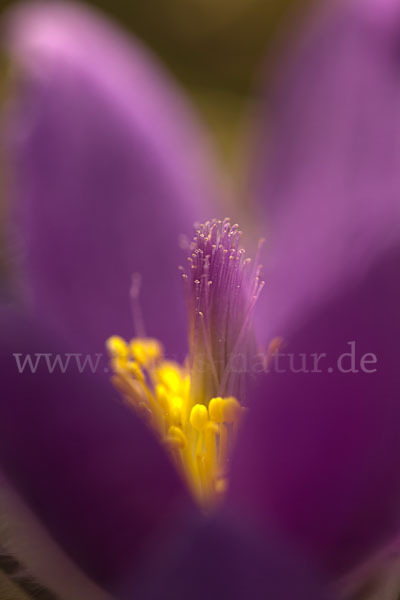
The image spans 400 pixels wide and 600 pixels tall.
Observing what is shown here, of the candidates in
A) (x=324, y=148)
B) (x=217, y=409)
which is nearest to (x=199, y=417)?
(x=217, y=409)

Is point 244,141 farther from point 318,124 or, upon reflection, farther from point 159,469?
point 159,469

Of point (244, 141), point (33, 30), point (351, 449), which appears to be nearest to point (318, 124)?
point (244, 141)

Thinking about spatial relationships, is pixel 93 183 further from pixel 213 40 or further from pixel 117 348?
pixel 213 40

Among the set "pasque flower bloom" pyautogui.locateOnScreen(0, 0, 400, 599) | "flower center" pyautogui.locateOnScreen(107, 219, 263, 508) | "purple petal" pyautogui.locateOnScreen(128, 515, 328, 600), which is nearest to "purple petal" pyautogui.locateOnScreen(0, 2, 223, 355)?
"pasque flower bloom" pyautogui.locateOnScreen(0, 0, 400, 599)

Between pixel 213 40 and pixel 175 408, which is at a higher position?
pixel 213 40

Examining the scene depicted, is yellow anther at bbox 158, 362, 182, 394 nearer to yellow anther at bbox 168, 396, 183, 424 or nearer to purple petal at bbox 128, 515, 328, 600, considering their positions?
yellow anther at bbox 168, 396, 183, 424

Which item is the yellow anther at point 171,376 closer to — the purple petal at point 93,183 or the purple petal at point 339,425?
the purple petal at point 93,183

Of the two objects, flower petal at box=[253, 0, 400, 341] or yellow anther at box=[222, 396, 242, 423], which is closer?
yellow anther at box=[222, 396, 242, 423]
